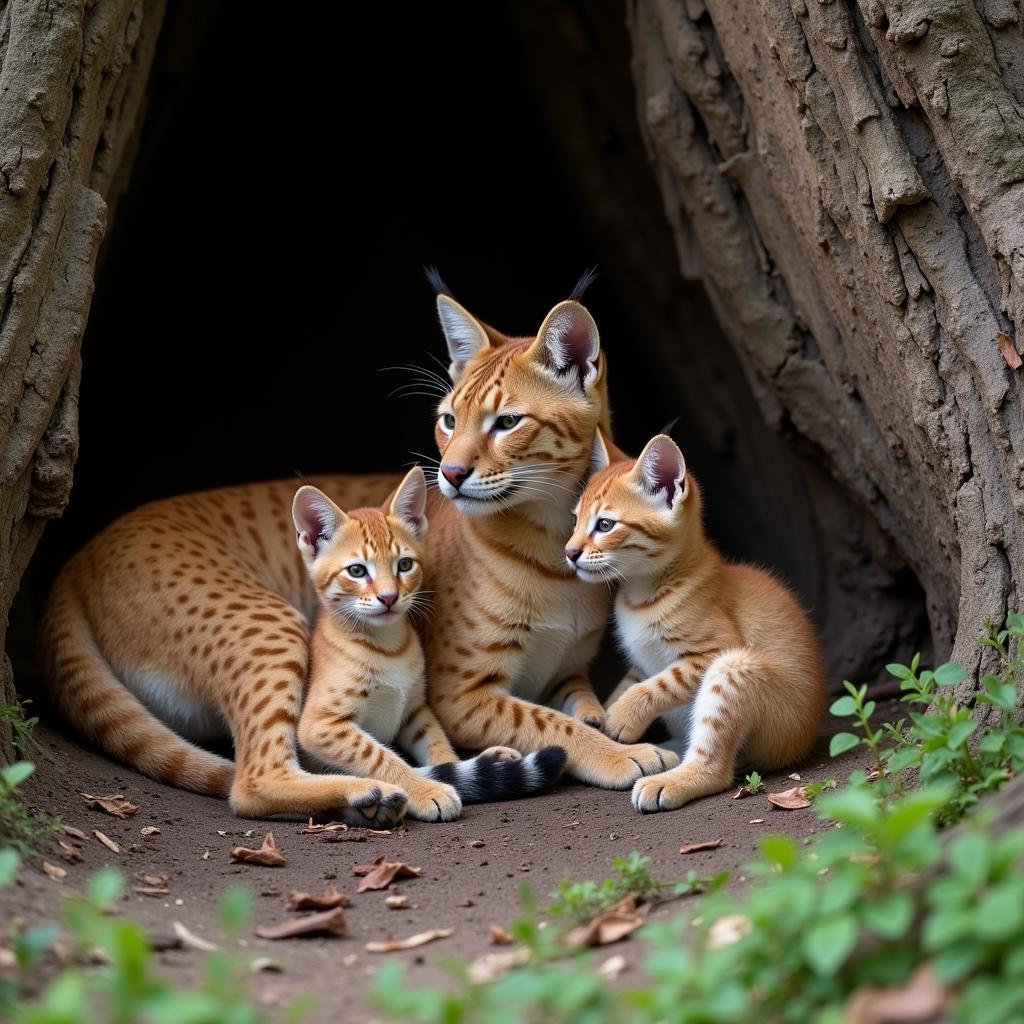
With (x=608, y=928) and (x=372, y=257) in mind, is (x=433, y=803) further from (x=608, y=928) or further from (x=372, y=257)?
(x=372, y=257)

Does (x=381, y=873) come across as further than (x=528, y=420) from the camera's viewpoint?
No

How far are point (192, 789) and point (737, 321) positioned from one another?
138 inches

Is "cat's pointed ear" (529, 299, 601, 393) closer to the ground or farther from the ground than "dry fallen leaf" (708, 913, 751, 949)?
farther from the ground

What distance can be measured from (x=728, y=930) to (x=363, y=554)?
2.69 meters

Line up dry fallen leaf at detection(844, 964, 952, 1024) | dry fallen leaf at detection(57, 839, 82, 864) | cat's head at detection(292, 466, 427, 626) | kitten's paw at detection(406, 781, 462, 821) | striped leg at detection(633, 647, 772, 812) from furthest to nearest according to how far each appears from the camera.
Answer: cat's head at detection(292, 466, 427, 626) < kitten's paw at detection(406, 781, 462, 821) < striped leg at detection(633, 647, 772, 812) < dry fallen leaf at detection(57, 839, 82, 864) < dry fallen leaf at detection(844, 964, 952, 1024)

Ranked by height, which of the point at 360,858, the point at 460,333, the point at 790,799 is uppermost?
the point at 460,333

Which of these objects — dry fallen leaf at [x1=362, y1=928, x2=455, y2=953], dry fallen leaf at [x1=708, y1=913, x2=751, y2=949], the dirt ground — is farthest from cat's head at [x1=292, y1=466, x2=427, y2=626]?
dry fallen leaf at [x1=708, y1=913, x2=751, y2=949]

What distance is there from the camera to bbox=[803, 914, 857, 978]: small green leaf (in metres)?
2.38

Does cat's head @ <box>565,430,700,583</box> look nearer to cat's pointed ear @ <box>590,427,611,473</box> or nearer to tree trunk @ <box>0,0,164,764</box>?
cat's pointed ear @ <box>590,427,611,473</box>

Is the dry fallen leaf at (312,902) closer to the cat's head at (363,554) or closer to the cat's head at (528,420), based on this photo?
the cat's head at (363,554)

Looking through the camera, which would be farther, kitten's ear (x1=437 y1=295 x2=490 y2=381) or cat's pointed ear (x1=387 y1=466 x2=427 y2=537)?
kitten's ear (x1=437 y1=295 x2=490 y2=381)

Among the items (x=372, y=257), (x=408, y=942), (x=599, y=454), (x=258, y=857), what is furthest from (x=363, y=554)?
(x=372, y=257)

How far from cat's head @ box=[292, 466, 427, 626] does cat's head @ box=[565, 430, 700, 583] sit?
29.7 inches

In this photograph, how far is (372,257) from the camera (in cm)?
1104
